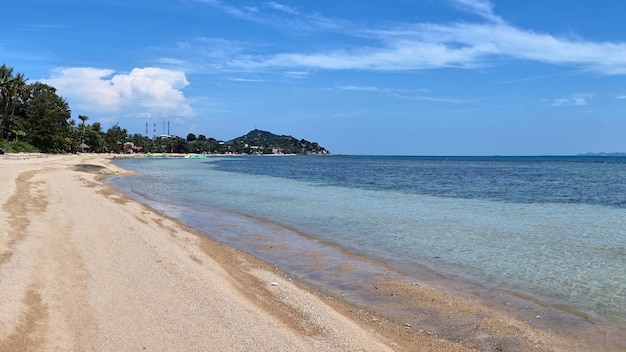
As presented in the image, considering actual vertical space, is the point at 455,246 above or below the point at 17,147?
below

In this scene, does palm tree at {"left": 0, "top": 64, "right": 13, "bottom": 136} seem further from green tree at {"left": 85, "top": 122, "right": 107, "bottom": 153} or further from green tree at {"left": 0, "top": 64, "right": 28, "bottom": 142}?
green tree at {"left": 85, "top": 122, "right": 107, "bottom": 153}

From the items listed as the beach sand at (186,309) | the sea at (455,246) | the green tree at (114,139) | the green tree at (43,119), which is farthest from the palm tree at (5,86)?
the green tree at (114,139)

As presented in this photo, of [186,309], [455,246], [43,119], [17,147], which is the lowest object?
[455,246]

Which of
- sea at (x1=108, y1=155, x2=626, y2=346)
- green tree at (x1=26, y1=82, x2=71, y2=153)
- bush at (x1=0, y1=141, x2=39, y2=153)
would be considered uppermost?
green tree at (x1=26, y1=82, x2=71, y2=153)

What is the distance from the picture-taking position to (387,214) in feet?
72.0

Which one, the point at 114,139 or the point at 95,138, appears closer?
the point at 95,138

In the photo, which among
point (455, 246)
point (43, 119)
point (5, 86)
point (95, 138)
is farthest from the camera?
point (95, 138)

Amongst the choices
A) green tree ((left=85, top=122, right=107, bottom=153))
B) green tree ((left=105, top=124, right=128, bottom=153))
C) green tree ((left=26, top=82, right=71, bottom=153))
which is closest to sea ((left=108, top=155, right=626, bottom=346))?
green tree ((left=26, top=82, right=71, bottom=153))

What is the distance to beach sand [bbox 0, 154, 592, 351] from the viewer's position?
5750 mm

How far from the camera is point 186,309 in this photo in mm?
6828

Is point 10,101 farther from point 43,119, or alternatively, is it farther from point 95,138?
point 95,138

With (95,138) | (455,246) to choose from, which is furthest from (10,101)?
(455,246)

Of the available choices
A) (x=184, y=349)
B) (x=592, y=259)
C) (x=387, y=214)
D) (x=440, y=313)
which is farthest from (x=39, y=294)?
(x=387, y=214)

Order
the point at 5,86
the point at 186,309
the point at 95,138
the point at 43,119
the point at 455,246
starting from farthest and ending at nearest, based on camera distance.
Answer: the point at 95,138 < the point at 43,119 < the point at 5,86 < the point at 455,246 < the point at 186,309
